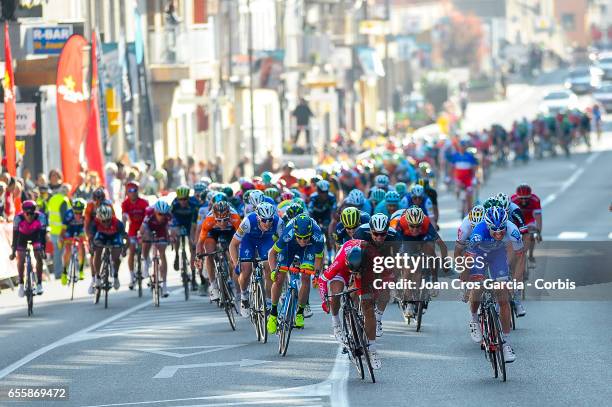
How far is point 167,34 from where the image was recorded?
52031 millimetres

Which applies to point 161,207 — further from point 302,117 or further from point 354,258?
point 302,117

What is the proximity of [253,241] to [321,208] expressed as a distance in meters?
7.22

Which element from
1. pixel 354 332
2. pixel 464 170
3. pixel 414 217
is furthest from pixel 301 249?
pixel 464 170

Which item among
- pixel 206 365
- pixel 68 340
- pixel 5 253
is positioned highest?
pixel 5 253

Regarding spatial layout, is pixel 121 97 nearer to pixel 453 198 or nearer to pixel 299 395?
pixel 453 198

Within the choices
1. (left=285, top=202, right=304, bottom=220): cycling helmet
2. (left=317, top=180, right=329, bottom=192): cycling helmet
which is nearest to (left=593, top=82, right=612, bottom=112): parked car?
(left=317, top=180, right=329, bottom=192): cycling helmet

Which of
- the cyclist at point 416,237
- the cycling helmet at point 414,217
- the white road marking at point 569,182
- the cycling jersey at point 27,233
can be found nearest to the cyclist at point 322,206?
the cycling jersey at point 27,233

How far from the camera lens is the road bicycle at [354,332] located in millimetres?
16562

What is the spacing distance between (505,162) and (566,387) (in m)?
46.7

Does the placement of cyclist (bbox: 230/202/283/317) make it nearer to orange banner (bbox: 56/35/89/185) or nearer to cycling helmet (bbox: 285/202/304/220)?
cycling helmet (bbox: 285/202/304/220)

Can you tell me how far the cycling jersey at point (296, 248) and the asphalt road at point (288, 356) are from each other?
38.3 inches

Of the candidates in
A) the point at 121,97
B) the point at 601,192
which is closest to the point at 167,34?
the point at 121,97

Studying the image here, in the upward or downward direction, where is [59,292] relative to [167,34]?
downward

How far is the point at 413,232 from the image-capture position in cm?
2067
